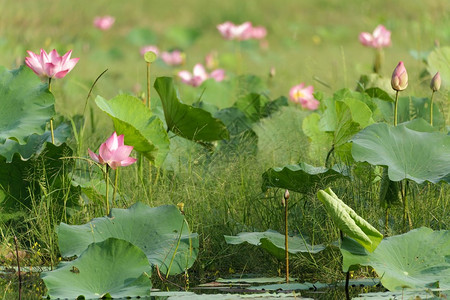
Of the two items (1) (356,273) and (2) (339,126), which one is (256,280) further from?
(2) (339,126)

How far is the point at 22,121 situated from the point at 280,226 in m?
0.90

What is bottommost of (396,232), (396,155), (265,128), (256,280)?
(256,280)

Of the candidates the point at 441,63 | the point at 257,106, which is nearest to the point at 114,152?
the point at 257,106

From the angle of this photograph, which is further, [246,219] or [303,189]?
[246,219]

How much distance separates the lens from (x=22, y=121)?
259cm

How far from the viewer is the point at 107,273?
6.86ft

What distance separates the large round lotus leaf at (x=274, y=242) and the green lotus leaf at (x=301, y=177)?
6.2 inches

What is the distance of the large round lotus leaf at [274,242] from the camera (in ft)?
7.39

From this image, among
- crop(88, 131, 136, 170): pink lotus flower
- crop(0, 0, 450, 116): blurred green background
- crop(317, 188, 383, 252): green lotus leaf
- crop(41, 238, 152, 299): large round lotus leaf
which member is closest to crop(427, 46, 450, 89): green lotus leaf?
crop(317, 188, 383, 252): green lotus leaf

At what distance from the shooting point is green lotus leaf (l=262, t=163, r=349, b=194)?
2.37 meters

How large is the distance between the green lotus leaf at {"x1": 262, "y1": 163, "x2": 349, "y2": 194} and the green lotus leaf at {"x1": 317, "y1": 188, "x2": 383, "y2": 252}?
28 centimetres

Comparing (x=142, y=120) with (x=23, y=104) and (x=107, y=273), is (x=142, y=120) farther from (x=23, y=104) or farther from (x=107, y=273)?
(x=107, y=273)

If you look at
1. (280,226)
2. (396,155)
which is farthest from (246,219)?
(396,155)

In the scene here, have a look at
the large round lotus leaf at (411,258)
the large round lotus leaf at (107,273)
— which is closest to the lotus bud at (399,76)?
the large round lotus leaf at (411,258)
